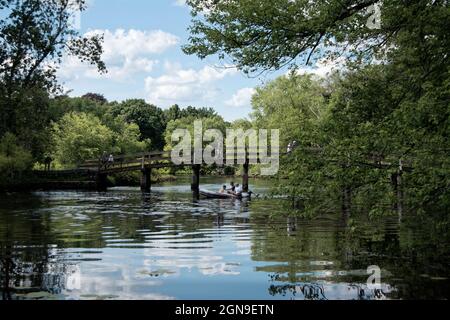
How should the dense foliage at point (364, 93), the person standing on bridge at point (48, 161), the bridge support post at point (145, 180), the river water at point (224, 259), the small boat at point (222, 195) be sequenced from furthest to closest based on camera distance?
the person standing on bridge at point (48, 161) → the bridge support post at point (145, 180) → the small boat at point (222, 195) → the dense foliage at point (364, 93) → the river water at point (224, 259)

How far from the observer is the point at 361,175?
10477 millimetres

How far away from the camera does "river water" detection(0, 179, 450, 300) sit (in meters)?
8.02

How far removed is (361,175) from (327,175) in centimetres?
63

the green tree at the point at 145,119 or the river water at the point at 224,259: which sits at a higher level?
the green tree at the point at 145,119

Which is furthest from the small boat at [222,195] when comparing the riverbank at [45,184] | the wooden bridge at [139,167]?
the riverbank at [45,184]

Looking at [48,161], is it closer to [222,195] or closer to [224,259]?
[222,195]

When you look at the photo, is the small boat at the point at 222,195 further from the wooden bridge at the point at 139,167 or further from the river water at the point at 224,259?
the river water at the point at 224,259

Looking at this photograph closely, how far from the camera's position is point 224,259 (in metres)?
11.0

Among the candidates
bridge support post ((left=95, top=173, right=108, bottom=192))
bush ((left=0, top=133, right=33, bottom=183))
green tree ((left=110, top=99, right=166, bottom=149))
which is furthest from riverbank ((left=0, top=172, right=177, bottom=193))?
green tree ((left=110, top=99, right=166, bottom=149))

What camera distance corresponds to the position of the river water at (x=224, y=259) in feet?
26.3

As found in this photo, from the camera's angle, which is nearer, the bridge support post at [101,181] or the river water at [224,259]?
the river water at [224,259]

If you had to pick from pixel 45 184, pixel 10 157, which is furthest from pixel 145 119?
pixel 10 157

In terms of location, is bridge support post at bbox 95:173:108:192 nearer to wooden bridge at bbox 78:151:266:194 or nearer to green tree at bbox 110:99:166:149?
wooden bridge at bbox 78:151:266:194
